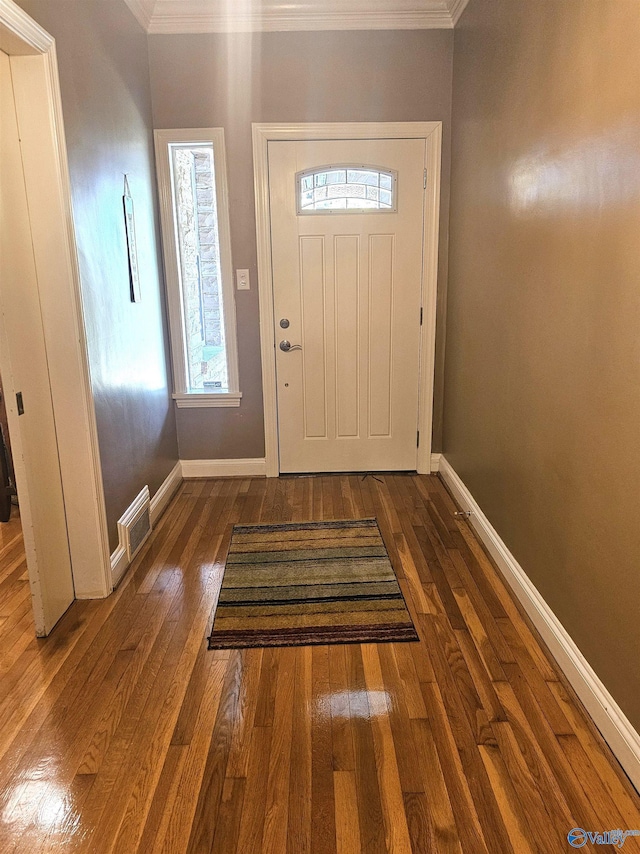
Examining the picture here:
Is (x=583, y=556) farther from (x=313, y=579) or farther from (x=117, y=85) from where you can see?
(x=117, y=85)

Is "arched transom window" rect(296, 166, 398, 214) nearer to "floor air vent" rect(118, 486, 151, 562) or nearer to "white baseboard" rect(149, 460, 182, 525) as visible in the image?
"white baseboard" rect(149, 460, 182, 525)

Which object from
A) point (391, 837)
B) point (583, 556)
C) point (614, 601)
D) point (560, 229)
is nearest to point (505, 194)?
point (560, 229)

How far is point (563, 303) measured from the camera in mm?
2006

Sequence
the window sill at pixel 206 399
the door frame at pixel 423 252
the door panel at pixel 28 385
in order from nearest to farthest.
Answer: the door panel at pixel 28 385 < the door frame at pixel 423 252 < the window sill at pixel 206 399

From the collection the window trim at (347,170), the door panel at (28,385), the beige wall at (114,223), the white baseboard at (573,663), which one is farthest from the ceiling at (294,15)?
the white baseboard at (573,663)

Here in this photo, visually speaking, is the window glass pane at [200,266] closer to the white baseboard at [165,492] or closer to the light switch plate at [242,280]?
the light switch plate at [242,280]

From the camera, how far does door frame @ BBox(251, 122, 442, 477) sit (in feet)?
11.5

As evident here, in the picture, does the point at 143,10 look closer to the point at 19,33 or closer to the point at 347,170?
the point at 347,170

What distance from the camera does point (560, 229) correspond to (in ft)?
6.63

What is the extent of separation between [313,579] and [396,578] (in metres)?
0.38

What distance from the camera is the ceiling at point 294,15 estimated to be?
10.7ft

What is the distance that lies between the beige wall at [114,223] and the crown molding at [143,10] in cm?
6

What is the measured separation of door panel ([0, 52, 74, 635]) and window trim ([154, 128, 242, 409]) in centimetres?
152

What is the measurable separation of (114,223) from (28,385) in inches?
39.7
